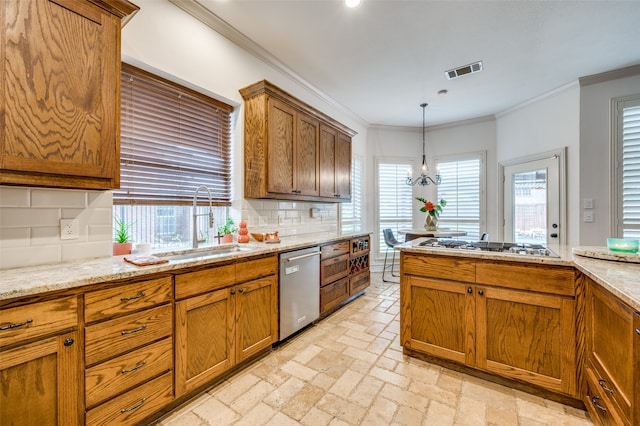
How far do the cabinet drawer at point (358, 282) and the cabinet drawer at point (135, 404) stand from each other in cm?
233

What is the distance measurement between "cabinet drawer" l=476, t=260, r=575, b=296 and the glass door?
2771mm

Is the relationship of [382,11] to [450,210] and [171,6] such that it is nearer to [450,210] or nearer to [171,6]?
[171,6]

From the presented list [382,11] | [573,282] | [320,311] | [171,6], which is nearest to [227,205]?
[320,311]

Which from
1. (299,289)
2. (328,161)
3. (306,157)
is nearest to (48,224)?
(299,289)

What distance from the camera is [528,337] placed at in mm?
1828

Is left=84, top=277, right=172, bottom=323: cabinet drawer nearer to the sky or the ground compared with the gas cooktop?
Result: nearer to the ground

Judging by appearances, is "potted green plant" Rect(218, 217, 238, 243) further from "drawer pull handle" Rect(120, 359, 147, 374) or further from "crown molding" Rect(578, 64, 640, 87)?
"crown molding" Rect(578, 64, 640, 87)

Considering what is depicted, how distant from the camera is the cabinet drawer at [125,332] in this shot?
52.1 inches

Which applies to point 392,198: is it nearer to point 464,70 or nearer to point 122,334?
point 464,70

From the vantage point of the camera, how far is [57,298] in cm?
122

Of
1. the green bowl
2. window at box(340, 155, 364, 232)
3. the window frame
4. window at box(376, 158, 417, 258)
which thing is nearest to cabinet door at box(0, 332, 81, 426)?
the green bowl

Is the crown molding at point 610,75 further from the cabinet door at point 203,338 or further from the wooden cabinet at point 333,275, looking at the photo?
the cabinet door at point 203,338

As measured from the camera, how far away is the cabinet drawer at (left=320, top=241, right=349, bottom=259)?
3.01m

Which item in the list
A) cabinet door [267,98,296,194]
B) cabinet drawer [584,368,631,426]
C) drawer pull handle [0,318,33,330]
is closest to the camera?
drawer pull handle [0,318,33,330]
